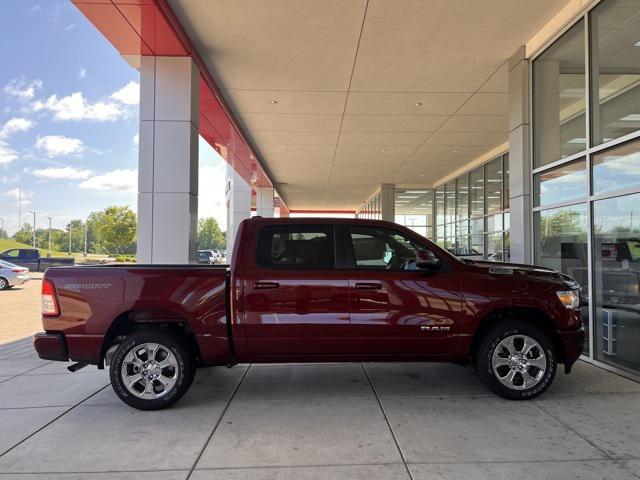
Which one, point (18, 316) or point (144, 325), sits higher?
point (144, 325)

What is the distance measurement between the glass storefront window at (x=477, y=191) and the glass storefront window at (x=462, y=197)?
67 cm

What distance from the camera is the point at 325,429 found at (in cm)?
422

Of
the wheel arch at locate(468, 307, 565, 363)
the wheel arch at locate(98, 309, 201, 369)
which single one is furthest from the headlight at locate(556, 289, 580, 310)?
the wheel arch at locate(98, 309, 201, 369)

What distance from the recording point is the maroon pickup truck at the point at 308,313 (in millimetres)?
4711

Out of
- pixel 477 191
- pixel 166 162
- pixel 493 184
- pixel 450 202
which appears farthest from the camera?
pixel 450 202

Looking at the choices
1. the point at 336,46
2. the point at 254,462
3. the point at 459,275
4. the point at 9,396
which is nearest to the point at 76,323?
the point at 9,396

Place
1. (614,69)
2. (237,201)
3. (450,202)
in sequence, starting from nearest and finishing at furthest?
(614,69) → (450,202) → (237,201)

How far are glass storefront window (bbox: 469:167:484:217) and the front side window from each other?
1337cm

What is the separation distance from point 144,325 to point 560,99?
7011 mm

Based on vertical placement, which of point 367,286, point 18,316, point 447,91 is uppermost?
point 447,91

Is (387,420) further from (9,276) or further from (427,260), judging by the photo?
(9,276)

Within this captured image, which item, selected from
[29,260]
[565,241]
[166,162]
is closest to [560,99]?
[565,241]

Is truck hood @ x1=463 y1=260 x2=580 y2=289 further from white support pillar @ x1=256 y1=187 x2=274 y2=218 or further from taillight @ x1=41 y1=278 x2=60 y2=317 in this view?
white support pillar @ x1=256 y1=187 x2=274 y2=218

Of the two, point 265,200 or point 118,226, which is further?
point 118,226
